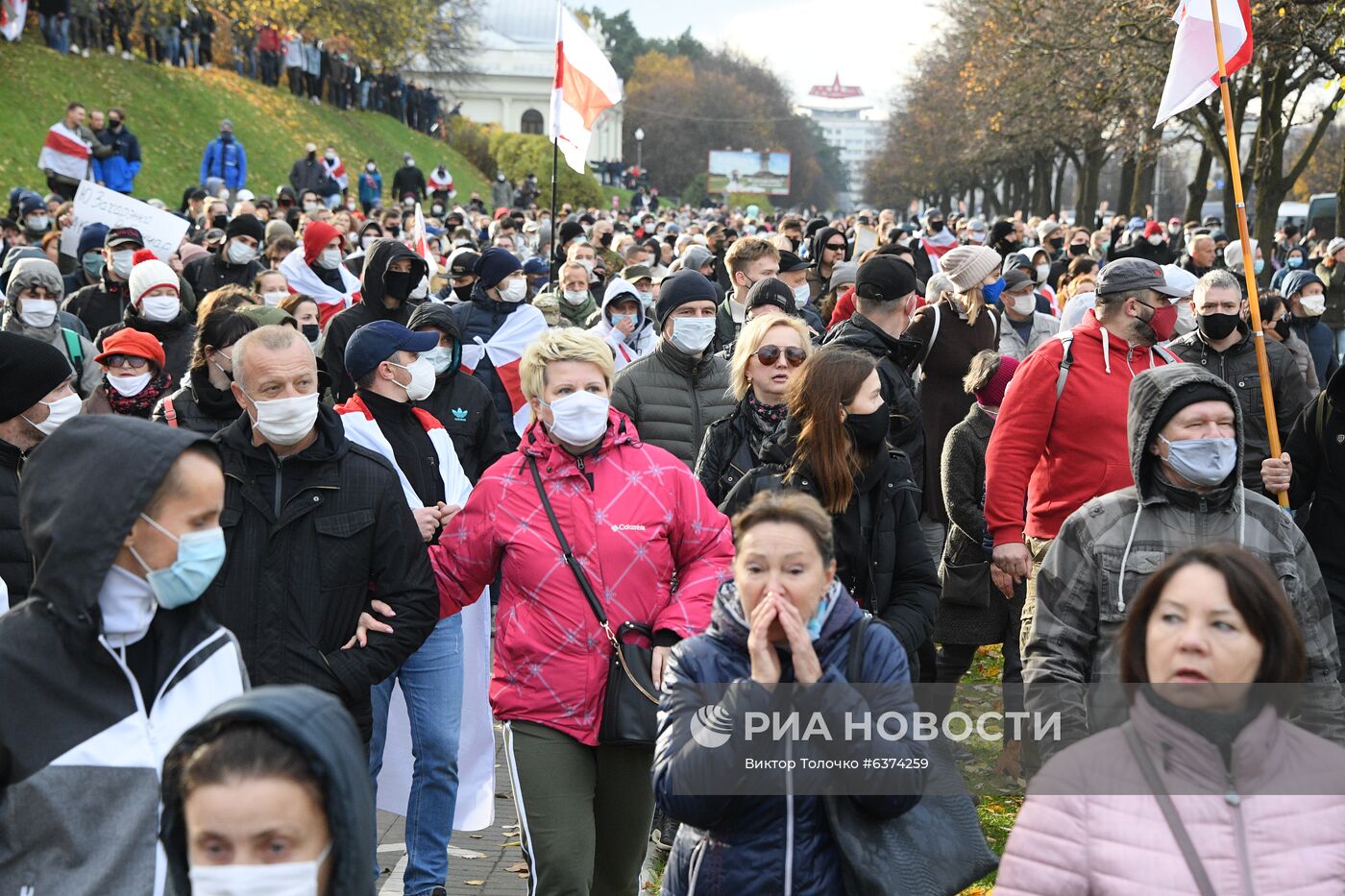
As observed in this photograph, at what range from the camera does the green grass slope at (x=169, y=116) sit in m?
33.2

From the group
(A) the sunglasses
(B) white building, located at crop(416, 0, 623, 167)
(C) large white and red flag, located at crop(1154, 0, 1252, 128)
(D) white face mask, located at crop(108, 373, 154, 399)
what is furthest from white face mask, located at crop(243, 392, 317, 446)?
(B) white building, located at crop(416, 0, 623, 167)

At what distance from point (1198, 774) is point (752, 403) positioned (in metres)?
3.07

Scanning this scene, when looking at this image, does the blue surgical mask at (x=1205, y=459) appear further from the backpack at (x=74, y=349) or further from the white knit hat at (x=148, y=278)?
the white knit hat at (x=148, y=278)

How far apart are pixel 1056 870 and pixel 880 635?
100 cm

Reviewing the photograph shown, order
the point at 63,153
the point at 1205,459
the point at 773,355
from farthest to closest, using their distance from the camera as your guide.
Answer: the point at 63,153
the point at 773,355
the point at 1205,459

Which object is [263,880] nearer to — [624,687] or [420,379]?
[624,687]

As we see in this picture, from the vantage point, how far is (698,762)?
3.66m

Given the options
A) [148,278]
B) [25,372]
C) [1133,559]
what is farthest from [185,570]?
[148,278]

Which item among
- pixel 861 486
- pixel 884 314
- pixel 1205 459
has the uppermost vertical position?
pixel 884 314

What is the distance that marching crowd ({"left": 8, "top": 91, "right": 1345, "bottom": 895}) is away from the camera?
294 cm

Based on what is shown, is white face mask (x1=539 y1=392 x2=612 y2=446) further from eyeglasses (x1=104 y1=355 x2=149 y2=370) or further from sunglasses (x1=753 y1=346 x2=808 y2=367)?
eyeglasses (x1=104 y1=355 x2=149 y2=370)

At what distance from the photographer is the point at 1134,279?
6359mm

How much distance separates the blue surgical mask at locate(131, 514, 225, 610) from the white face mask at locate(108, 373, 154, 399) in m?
4.41

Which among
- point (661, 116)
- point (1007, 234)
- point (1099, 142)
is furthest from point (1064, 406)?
point (661, 116)
